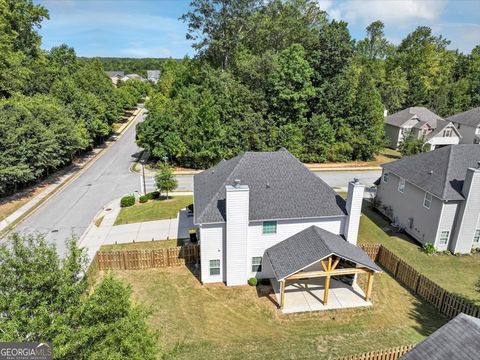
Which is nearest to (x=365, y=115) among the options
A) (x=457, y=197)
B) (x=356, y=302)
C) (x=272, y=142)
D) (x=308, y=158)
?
(x=308, y=158)

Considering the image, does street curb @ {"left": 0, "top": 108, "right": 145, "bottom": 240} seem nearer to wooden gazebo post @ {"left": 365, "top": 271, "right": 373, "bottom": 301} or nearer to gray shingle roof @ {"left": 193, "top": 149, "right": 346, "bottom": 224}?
gray shingle roof @ {"left": 193, "top": 149, "right": 346, "bottom": 224}

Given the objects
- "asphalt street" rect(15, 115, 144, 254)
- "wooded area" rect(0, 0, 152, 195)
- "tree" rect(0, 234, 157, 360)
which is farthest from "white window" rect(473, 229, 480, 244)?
"wooded area" rect(0, 0, 152, 195)

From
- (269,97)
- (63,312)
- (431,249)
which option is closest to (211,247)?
(63,312)

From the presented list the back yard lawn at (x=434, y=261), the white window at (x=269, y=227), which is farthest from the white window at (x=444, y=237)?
the white window at (x=269, y=227)

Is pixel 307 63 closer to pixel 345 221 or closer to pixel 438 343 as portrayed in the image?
pixel 345 221

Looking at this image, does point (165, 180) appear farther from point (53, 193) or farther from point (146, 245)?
point (53, 193)

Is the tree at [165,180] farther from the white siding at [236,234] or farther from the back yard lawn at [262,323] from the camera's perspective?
the white siding at [236,234]
